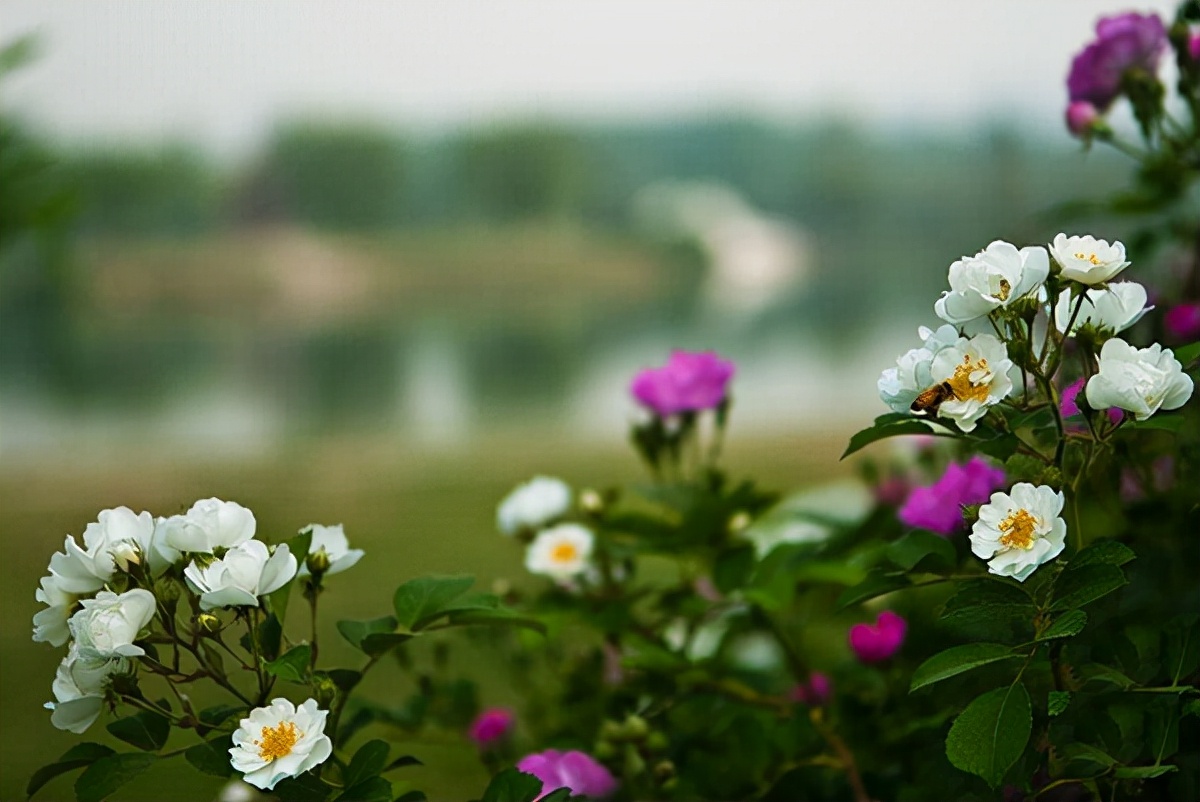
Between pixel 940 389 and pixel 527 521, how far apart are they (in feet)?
1.20

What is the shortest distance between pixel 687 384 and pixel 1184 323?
29cm

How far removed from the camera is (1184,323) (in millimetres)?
646

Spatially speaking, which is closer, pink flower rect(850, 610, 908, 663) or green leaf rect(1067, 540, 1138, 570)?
green leaf rect(1067, 540, 1138, 570)

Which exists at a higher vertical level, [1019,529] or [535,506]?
[1019,529]

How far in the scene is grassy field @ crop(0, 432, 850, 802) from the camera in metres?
1.17

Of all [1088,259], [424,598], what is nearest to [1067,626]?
[1088,259]

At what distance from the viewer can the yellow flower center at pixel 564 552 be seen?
Answer: 657mm

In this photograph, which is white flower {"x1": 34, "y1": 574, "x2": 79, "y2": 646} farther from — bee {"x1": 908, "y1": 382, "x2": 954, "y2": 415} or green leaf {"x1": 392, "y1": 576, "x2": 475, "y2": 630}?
bee {"x1": 908, "y1": 382, "x2": 954, "y2": 415}

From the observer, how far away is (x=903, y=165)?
152 cm

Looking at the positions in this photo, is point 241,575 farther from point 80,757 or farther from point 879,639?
point 879,639

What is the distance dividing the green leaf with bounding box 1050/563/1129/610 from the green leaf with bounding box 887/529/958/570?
0.20ft

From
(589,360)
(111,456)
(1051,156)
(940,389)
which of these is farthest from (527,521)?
(1051,156)

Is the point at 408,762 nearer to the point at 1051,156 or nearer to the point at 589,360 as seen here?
the point at 589,360

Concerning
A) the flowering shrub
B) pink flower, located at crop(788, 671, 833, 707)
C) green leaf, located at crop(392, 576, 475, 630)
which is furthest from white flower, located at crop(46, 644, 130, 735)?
pink flower, located at crop(788, 671, 833, 707)
